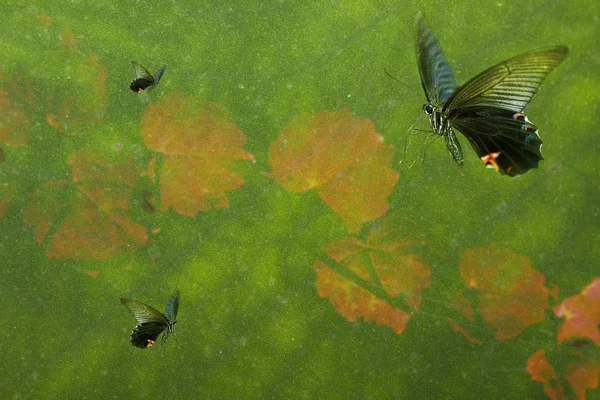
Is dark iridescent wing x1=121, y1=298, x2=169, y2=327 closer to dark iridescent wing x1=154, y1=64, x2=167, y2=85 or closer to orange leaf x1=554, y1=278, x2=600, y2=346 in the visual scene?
dark iridescent wing x1=154, y1=64, x2=167, y2=85

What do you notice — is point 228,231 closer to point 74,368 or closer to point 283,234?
point 283,234

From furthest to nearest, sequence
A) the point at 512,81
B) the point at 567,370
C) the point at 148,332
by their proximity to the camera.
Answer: the point at 567,370 → the point at 148,332 → the point at 512,81

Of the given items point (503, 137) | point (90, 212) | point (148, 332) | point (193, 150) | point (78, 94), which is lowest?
point (148, 332)

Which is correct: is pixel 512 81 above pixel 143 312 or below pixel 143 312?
above

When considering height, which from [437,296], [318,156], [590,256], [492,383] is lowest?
[492,383]

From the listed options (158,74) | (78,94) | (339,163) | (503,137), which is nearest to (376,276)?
(339,163)

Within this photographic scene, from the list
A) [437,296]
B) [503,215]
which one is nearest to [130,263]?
[437,296]

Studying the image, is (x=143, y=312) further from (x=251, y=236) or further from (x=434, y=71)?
(x=434, y=71)
